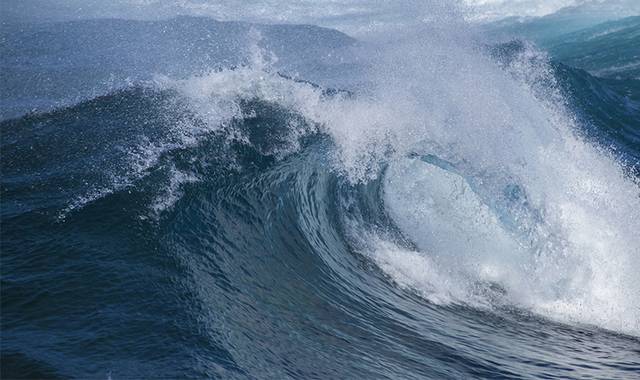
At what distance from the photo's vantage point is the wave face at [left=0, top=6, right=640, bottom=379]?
4.67 meters

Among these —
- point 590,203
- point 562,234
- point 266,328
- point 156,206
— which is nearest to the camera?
point 266,328

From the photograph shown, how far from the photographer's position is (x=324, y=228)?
28.2 ft

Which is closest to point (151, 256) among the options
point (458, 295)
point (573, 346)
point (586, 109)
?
point (458, 295)

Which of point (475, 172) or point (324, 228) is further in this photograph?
point (475, 172)

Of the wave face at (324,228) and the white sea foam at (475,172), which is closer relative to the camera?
the wave face at (324,228)

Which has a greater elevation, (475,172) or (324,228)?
(475,172)

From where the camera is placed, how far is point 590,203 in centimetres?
891

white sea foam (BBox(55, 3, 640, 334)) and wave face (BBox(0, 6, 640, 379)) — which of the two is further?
white sea foam (BBox(55, 3, 640, 334))

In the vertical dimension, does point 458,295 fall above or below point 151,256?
below

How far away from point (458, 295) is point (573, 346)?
1.58 meters

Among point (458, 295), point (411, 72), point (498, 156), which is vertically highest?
point (411, 72)

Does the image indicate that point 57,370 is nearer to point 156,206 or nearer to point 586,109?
point 156,206

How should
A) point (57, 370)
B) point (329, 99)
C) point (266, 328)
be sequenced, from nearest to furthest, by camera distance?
point (57, 370)
point (266, 328)
point (329, 99)

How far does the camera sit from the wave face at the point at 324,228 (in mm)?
4672
